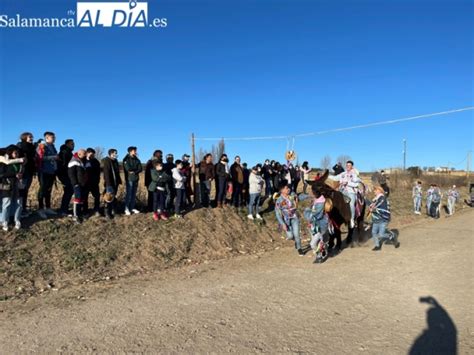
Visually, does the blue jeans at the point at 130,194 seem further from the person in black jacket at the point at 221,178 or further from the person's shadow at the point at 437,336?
the person's shadow at the point at 437,336

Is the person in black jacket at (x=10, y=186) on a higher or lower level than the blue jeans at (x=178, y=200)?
higher

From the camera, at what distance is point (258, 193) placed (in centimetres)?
1337

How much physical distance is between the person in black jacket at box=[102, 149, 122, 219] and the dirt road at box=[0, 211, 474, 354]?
10.5ft

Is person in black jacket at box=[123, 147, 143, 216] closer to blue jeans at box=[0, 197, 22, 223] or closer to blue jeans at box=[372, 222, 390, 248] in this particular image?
blue jeans at box=[0, 197, 22, 223]

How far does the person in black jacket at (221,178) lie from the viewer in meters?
13.4

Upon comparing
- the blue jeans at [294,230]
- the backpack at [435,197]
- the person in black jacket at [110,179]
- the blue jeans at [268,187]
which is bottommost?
the backpack at [435,197]

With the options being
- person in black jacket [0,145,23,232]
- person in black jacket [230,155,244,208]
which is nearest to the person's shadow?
person in black jacket [0,145,23,232]

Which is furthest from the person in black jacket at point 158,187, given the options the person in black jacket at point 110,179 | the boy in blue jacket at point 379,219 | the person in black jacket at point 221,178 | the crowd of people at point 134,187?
the boy in blue jacket at point 379,219

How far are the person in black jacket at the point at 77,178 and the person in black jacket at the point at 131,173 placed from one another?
1.26 m

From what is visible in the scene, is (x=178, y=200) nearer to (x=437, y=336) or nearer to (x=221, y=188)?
(x=221, y=188)

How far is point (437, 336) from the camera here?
488 cm

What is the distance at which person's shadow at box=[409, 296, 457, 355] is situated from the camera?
14.7 feet

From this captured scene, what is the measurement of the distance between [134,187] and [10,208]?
3249mm

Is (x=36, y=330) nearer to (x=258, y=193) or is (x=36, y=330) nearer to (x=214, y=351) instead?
(x=214, y=351)
